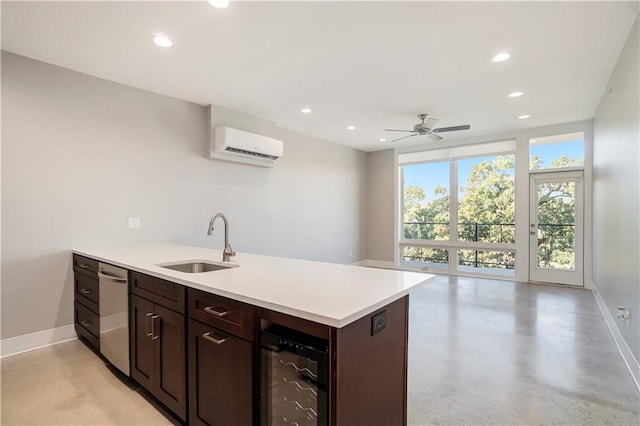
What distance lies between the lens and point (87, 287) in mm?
2914

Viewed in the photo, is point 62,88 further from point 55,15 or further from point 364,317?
point 364,317

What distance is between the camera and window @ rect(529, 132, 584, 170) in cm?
541

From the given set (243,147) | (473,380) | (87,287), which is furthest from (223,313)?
(243,147)

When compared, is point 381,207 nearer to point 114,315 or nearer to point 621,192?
point 621,192

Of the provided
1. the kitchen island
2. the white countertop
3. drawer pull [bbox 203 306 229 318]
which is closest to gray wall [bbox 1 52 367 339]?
the white countertop

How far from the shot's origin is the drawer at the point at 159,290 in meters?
1.81

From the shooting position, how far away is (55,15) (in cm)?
235

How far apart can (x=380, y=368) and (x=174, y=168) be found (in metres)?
3.54

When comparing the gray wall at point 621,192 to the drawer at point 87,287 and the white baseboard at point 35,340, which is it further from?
the white baseboard at point 35,340

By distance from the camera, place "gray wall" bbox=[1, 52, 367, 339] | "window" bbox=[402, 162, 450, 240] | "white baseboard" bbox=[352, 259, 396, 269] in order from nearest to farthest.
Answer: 1. "gray wall" bbox=[1, 52, 367, 339]
2. "window" bbox=[402, 162, 450, 240]
3. "white baseboard" bbox=[352, 259, 396, 269]

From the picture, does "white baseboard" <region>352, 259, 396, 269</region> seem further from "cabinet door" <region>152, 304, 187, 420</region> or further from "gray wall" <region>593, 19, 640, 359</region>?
"cabinet door" <region>152, 304, 187, 420</region>

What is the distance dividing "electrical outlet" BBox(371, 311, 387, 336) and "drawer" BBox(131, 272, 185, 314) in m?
1.05

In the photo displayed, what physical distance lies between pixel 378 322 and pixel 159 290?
1337mm

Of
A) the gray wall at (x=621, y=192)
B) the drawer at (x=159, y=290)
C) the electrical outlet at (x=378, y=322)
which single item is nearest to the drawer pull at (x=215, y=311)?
the drawer at (x=159, y=290)
